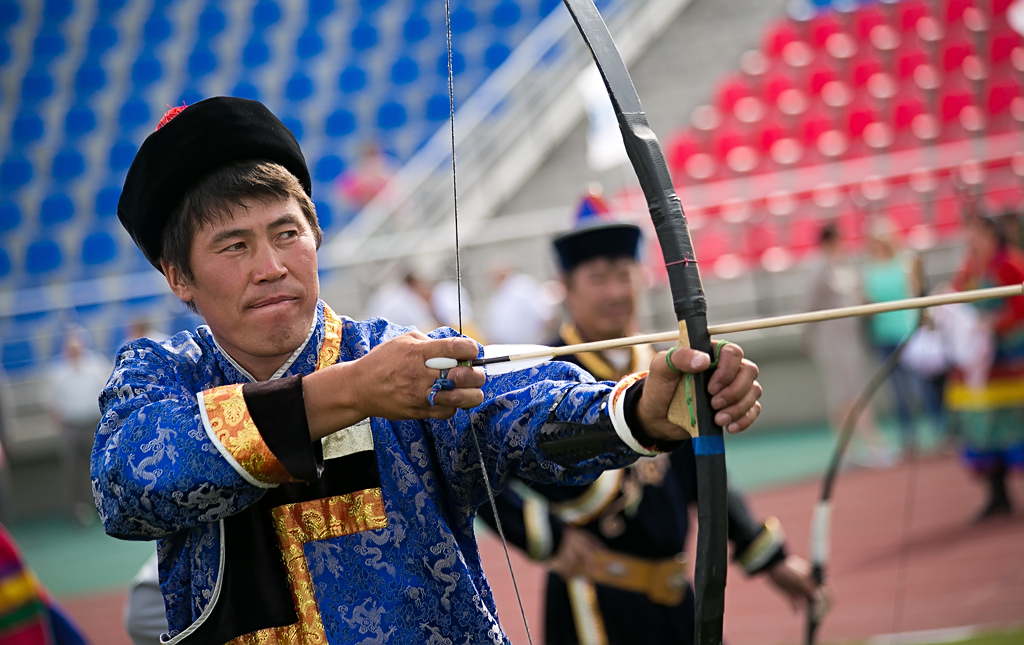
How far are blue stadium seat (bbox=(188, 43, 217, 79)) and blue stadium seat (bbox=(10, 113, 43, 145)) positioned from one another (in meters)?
2.00

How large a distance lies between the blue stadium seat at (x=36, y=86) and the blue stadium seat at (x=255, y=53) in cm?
253

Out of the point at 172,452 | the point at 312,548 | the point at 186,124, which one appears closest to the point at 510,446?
the point at 312,548

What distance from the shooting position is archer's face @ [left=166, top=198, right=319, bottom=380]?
141 cm

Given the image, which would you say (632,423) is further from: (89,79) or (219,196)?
(89,79)

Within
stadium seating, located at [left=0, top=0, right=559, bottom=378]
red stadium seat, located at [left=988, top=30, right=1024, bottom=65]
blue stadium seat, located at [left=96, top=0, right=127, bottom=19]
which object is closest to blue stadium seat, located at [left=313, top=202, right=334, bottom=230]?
stadium seating, located at [left=0, top=0, right=559, bottom=378]

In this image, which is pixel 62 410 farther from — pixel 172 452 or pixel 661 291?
pixel 172 452

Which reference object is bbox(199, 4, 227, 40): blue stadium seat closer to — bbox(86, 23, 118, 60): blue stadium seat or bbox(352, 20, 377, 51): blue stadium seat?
bbox(86, 23, 118, 60): blue stadium seat

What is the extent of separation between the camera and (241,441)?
126 cm

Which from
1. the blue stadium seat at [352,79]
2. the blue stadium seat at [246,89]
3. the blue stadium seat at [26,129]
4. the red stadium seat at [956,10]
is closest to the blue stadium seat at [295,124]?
the blue stadium seat at [246,89]

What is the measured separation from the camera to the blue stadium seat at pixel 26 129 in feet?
42.5

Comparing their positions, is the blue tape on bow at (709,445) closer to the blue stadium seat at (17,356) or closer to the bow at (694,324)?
the bow at (694,324)

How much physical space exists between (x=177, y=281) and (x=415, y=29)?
13026 millimetres

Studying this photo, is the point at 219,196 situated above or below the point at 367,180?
below

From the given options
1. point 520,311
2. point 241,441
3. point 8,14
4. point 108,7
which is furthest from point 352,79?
point 241,441
